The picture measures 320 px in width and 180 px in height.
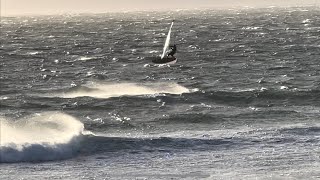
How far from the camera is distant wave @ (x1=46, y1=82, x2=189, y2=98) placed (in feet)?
191

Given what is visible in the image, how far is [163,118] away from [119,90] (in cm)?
1715

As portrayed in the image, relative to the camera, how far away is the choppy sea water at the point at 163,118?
29.0m

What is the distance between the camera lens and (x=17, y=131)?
3688 centimetres

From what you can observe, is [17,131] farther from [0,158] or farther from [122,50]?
[122,50]

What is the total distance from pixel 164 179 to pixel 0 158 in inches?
374

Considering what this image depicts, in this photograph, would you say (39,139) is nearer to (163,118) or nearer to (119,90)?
(163,118)

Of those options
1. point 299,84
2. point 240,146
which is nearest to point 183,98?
point 299,84

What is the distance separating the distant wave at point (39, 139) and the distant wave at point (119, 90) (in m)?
16.7

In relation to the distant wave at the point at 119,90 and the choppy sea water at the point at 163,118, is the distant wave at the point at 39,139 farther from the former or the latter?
the distant wave at the point at 119,90

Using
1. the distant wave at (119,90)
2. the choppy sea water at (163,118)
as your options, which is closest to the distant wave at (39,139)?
the choppy sea water at (163,118)

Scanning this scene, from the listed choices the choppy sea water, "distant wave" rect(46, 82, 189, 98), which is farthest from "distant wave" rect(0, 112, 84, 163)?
"distant wave" rect(46, 82, 189, 98)

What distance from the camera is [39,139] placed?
34000 mm

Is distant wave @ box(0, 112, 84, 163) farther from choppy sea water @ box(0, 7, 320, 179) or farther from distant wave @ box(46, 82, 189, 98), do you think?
distant wave @ box(46, 82, 189, 98)

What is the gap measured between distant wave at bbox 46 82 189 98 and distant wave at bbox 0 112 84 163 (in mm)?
16660
